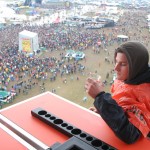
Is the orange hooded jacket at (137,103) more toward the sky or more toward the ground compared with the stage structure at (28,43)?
more toward the sky

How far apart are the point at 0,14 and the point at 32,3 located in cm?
777

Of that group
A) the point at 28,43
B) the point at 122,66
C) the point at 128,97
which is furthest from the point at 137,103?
the point at 28,43

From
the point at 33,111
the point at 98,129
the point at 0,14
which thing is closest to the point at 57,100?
the point at 33,111

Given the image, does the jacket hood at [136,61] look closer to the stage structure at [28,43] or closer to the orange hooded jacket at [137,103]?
the orange hooded jacket at [137,103]

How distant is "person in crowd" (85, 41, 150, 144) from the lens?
1054 mm

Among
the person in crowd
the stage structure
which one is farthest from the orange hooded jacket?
the stage structure

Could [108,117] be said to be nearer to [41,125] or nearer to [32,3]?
[41,125]

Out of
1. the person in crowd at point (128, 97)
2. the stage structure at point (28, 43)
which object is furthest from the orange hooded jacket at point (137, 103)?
the stage structure at point (28, 43)

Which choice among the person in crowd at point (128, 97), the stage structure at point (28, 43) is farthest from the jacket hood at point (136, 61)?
the stage structure at point (28, 43)

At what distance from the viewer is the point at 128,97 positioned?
1.14 metres

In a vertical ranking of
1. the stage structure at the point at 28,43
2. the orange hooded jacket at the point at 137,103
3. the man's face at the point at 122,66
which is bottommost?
the stage structure at the point at 28,43

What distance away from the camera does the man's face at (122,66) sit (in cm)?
115

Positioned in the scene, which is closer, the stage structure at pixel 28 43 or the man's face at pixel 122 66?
the man's face at pixel 122 66

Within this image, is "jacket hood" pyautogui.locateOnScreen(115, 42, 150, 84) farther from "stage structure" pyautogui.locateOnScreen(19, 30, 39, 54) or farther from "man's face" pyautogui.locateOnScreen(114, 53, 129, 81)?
"stage structure" pyautogui.locateOnScreen(19, 30, 39, 54)
